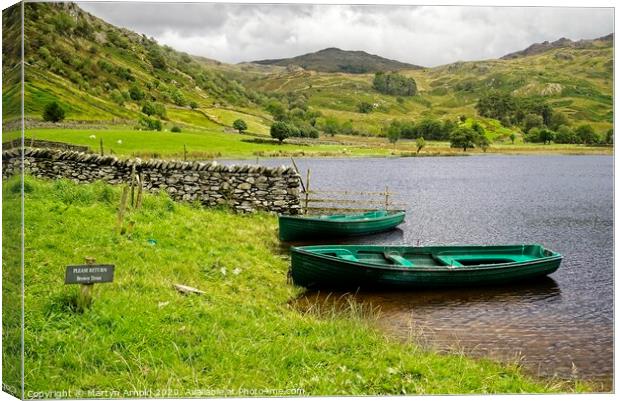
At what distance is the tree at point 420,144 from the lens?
15.3m

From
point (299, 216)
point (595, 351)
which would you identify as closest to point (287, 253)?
point (299, 216)

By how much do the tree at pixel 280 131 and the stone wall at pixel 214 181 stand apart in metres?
6.04

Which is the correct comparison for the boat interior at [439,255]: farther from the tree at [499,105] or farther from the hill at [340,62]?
the hill at [340,62]

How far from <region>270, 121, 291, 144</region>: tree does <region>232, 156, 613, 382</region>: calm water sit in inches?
179

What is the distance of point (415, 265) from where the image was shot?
16.1 m

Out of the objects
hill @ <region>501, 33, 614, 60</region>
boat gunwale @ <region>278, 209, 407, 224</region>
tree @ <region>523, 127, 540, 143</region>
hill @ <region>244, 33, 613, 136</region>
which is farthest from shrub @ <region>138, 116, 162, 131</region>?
tree @ <region>523, 127, 540, 143</region>

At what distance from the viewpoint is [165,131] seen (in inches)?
544

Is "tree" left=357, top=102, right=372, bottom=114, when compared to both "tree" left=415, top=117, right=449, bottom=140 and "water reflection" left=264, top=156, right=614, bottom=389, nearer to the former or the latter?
"tree" left=415, top=117, right=449, bottom=140

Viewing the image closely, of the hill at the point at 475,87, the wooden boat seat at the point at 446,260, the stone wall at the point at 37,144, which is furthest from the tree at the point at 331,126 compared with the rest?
the stone wall at the point at 37,144

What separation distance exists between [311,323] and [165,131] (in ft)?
21.2

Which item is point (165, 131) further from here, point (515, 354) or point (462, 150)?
point (515, 354)

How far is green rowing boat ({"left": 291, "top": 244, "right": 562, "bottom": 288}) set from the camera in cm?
1440

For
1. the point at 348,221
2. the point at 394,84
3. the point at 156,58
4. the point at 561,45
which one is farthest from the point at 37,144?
the point at 348,221

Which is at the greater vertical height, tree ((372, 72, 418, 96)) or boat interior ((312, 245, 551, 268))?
tree ((372, 72, 418, 96))
